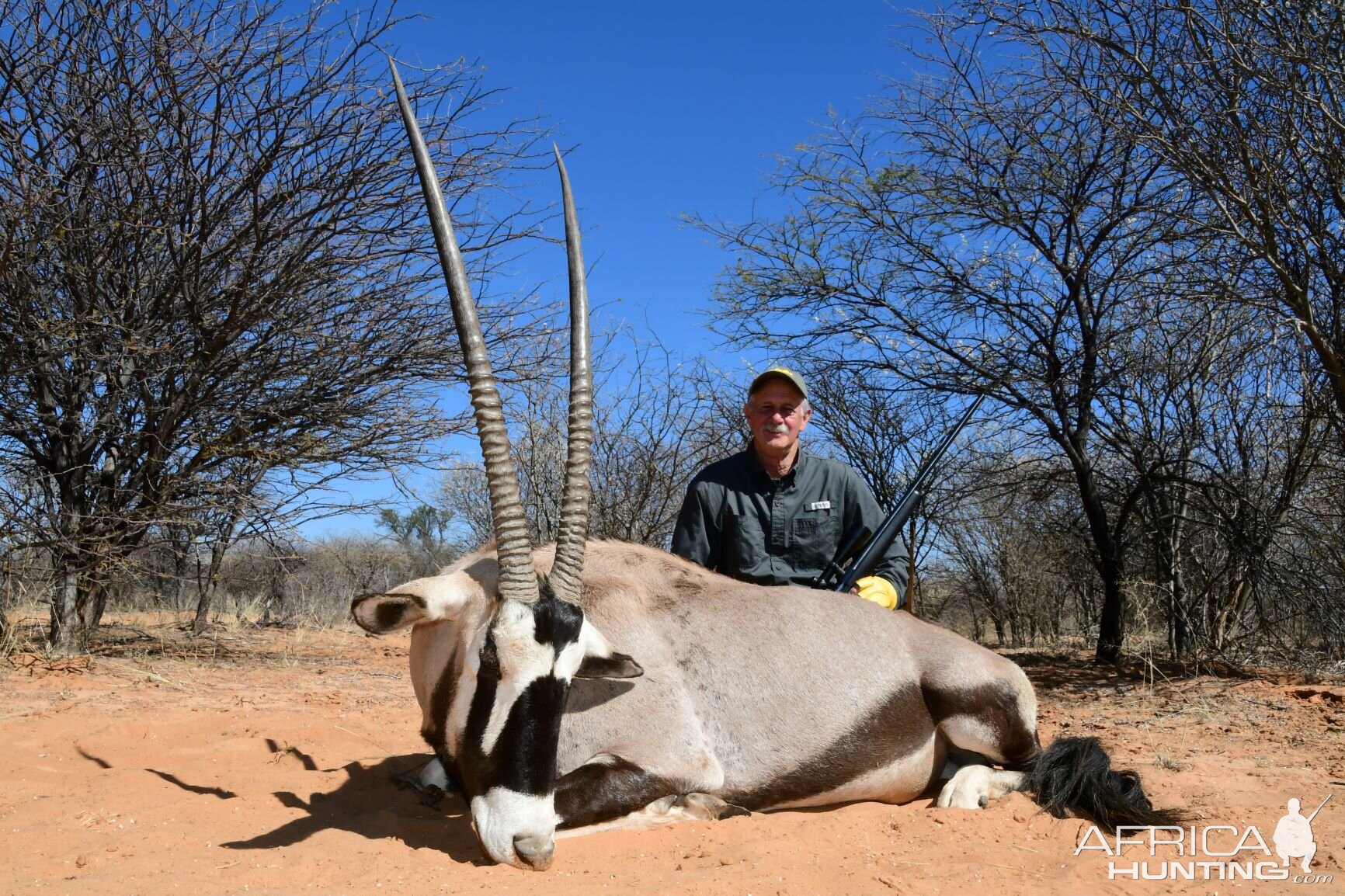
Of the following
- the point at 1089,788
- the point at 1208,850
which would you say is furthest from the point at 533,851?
the point at 1208,850

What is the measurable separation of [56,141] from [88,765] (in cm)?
478

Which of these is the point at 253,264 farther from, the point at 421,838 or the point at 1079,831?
the point at 1079,831

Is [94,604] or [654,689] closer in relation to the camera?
[654,689]

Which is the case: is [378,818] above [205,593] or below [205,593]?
below

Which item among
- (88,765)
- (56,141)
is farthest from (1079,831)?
(56,141)

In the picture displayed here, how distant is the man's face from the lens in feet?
18.8

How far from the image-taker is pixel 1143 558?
10797mm

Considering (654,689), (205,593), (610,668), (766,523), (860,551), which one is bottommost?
(654,689)

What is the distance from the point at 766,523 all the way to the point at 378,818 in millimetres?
2663

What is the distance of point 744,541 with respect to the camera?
5645mm

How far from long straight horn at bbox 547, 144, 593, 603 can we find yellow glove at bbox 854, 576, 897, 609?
2134 mm

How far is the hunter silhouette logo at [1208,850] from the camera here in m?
3.53

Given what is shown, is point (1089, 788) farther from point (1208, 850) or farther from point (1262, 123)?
point (1262, 123)

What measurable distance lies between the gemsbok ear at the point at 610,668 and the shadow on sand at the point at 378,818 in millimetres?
741
